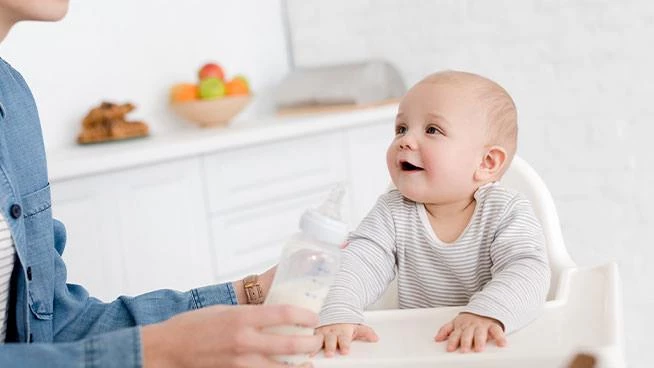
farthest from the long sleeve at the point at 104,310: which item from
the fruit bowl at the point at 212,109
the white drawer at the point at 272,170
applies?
the fruit bowl at the point at 212,109

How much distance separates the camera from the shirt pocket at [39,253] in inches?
54.7

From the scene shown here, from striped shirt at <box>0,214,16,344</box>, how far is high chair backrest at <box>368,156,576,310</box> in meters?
0.58

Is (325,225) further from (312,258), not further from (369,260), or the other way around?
(369,260)

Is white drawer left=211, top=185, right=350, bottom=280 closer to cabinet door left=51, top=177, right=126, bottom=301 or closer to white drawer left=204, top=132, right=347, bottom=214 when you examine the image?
white drawer left=204, top=132, right=347, bottom=214

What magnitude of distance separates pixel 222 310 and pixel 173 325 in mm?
58

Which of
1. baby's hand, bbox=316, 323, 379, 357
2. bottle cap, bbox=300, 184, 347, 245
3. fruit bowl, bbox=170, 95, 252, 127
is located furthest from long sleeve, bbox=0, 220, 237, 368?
fruit bowl, bbox=170, 95, 252, 127

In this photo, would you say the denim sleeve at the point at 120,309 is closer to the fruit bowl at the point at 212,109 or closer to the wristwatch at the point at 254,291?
the wristwatch at the point at 254,291

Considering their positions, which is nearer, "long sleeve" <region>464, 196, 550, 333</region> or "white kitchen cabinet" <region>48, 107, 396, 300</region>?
"long sleeve" <region>464, 196, 550, 333</region>

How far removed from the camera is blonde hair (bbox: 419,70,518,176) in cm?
154

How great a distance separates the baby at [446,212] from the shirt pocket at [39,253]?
412 mm

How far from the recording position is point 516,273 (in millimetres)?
1331

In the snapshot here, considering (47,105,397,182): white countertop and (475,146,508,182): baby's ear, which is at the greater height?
(475,146,508,182): baby's ear

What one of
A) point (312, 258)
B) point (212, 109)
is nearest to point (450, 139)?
point (312, 258)

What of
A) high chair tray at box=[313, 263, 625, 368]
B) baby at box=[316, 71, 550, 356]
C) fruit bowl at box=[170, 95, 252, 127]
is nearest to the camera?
high chair tray at box=[313, 263, 625, 368]
